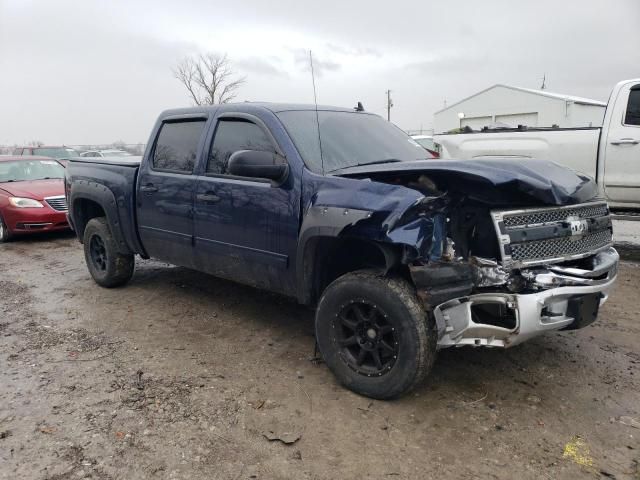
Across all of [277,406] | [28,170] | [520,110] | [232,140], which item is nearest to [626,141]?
[232,140]

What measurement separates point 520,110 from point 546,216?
2949cm

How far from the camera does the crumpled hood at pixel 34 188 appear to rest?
863 centimetres

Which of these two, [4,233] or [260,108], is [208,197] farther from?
[4,233]

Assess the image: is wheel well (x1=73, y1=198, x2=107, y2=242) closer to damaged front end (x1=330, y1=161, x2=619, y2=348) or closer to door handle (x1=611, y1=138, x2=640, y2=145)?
damaged front end (x1=330, y1=161, x2=619, y2=348)

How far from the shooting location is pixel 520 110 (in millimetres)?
A: 29641

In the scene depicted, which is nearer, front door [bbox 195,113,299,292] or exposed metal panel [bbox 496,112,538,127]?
front door [bbox 195,113,299,292]

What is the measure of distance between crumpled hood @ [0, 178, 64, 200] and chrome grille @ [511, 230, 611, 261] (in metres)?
8.23

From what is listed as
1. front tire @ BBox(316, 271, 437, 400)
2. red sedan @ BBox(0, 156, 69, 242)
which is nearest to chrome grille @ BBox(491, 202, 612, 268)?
front tire @ BBox(316, 271, 437, 400)

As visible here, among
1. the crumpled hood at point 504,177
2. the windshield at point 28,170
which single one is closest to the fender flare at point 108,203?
the crumpled hood at point 504,177

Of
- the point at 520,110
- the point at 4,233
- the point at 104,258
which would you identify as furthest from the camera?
the point at 520,110

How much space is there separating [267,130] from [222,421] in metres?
2.08

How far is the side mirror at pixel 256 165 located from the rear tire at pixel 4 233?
700cm

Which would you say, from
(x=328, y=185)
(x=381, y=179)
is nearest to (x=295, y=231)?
(x=328, y=185)

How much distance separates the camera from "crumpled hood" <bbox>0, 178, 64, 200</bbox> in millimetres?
8633
